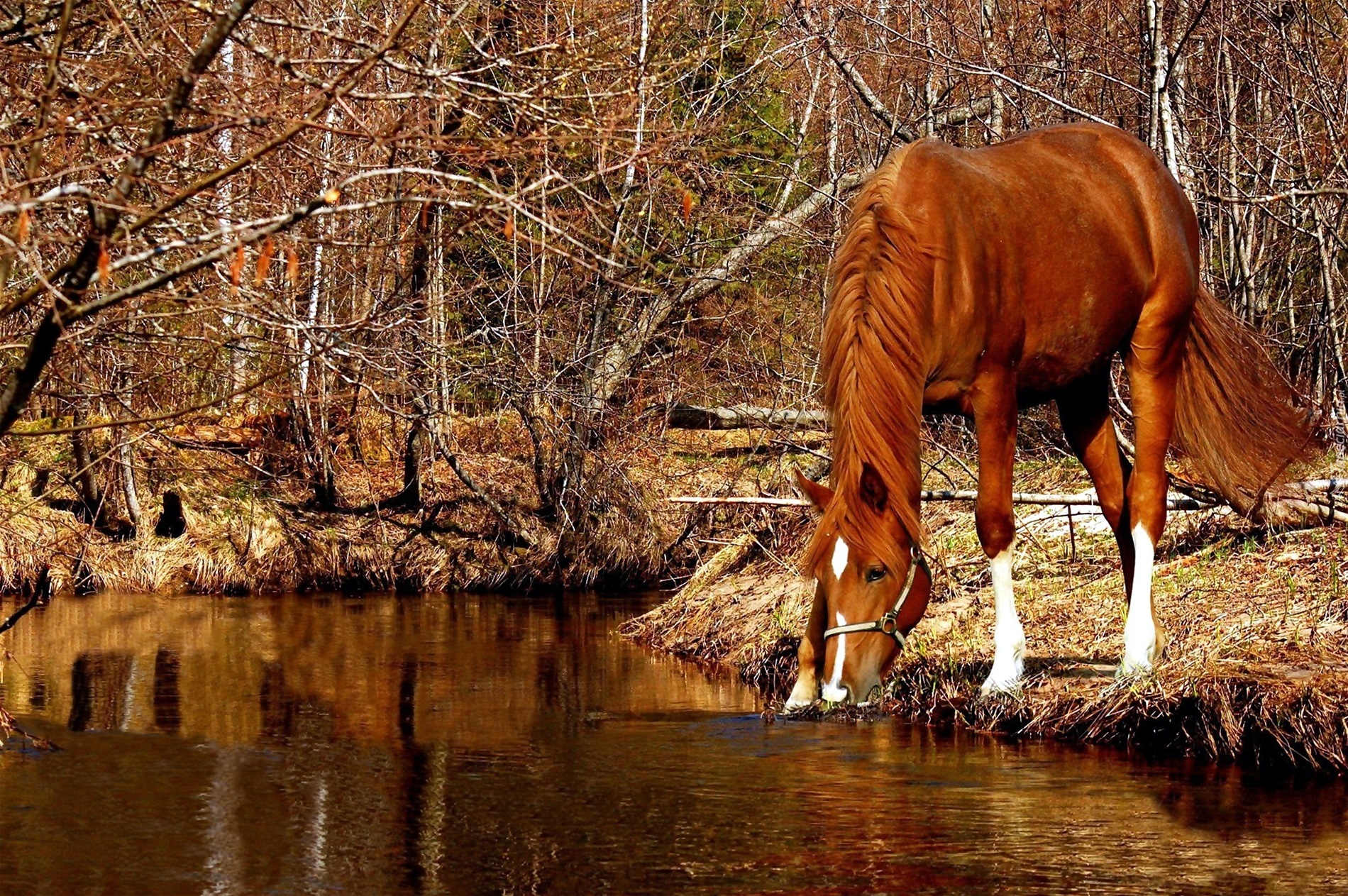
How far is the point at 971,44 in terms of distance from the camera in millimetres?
14719

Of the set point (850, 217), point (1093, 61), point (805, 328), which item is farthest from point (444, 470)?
point (850, 217)

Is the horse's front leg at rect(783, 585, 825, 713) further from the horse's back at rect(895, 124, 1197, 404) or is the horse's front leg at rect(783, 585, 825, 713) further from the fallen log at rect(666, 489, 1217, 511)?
the fallen log at rect(666, 489, 1217, 511)

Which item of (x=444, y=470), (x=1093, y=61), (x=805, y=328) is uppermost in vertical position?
(x=1093, y=61)

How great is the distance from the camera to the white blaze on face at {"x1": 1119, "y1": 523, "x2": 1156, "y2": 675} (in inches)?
272

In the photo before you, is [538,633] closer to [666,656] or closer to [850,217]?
[666,656]

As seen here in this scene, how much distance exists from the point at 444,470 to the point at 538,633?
4377mm

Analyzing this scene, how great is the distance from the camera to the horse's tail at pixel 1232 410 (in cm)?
768

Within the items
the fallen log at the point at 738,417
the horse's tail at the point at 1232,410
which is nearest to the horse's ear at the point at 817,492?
the horse's tail at the point at 1232,410

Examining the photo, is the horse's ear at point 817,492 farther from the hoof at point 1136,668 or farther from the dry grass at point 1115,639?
the hoof at point 1136,668

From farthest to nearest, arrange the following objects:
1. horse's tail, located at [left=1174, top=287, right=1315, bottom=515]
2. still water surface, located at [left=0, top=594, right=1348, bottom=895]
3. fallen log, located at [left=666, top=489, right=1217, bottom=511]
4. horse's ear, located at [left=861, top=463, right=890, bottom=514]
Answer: fallen log, located at [left=666, top=489, right=1217, bottom=511], horse's tail, located at [left=1174, top=287, right=1315, bottom=515], horse's ear, located at [left=861, top=463, right=890, bottom=514], still water surface, located at [left=0, top=594, right=1348, bottom=895]

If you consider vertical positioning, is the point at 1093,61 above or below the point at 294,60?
above

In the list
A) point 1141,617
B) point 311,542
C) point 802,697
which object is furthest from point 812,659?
point 311,542

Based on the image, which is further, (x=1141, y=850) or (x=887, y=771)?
(x=887, y=771)

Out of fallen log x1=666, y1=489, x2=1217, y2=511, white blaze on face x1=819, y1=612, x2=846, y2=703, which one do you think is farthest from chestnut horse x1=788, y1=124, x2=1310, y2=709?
fallen log x1=666, y1=489, x2=1217, y2=511
